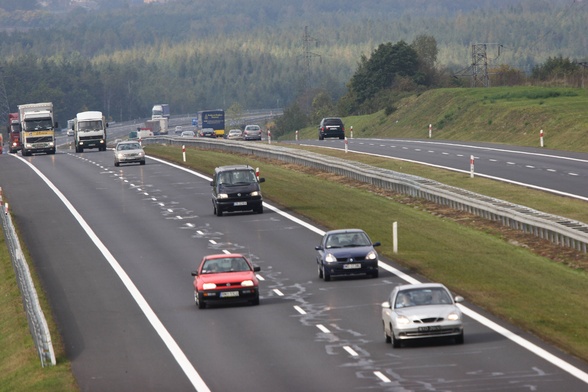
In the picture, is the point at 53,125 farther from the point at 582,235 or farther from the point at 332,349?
the point at 332,349

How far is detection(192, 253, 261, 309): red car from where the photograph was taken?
34250 mm

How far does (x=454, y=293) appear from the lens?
1379 inches

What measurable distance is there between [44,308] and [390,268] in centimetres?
1109

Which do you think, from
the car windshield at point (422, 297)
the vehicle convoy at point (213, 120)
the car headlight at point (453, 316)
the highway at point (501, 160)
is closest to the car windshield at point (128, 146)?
the highway at point (501, 160)

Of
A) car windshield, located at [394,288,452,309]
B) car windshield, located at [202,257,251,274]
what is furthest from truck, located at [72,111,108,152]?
car windshield, located at [394,288,452,309]

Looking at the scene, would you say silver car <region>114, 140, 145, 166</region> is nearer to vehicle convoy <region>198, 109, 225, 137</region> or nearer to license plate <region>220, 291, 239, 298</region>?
license plate <region>220, 291, 239, 298</region>

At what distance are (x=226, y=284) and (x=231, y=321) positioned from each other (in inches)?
71.3


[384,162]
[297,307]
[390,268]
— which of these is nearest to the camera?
[297,307]

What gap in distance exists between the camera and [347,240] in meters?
38.5

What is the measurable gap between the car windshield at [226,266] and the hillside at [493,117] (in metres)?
48.6

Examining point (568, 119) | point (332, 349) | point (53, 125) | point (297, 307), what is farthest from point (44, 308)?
point (53, 125)

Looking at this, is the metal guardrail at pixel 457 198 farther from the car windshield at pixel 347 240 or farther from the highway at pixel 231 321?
the car windshield at pixel 347 240

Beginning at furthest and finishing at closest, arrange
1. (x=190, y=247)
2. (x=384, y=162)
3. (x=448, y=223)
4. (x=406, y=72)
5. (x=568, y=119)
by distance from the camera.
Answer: (x=406, y=72) → (x=568, y=119) → (x=384, y=162) → (x=448, y=223) → (x=190, y=247)

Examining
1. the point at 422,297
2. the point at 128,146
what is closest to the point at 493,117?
the point at 128,146
